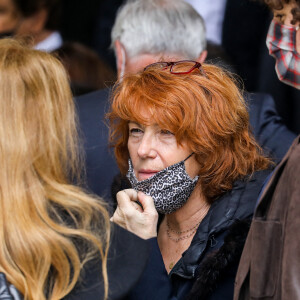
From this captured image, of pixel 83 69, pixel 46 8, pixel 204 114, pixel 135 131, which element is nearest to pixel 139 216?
pixel 135 131

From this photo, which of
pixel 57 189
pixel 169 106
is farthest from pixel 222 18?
pixel 57 189

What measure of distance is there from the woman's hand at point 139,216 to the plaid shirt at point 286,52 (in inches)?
29.9

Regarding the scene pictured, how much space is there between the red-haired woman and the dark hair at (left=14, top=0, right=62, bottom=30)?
1.67m

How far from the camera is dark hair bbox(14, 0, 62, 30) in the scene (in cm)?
430

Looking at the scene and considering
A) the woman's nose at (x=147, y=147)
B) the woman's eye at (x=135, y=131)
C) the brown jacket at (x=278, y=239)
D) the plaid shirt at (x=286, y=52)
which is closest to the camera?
the brown jacket at (x=278, y=239)

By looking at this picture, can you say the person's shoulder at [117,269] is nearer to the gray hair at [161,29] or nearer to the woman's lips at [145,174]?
the woman's lips at [145,174]

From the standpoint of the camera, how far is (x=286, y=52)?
259cm

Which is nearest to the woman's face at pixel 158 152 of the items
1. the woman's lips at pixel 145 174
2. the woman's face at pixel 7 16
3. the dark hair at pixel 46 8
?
the woman's lips at pixel 145 174

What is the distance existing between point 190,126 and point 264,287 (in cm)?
83

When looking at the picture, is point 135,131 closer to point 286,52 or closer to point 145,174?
point 145,174

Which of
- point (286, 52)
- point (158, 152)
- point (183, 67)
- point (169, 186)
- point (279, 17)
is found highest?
point (279, 17)

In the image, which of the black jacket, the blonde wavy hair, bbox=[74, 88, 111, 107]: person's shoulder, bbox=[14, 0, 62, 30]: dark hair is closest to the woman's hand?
the black jacket

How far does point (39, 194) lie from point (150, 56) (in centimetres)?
169

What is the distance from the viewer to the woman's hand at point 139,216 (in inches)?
107
